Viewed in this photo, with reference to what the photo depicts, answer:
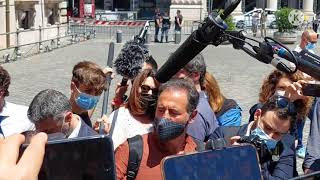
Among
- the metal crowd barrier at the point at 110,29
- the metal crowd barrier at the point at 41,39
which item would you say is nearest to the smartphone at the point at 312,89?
the metal crowd barrier at the point at 41,39

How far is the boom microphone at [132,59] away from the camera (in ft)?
14.2

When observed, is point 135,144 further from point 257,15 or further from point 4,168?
point 257,15

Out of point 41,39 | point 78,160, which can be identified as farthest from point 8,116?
point 41,39

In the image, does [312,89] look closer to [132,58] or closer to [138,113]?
[138,113]

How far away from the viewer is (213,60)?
1948 centimetres

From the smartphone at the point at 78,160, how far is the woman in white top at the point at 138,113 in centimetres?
186

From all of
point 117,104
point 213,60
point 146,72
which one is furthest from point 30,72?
point 146,72

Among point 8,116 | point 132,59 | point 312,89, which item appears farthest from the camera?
point 132,59

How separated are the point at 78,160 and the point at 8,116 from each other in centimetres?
229

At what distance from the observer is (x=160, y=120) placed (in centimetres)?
285

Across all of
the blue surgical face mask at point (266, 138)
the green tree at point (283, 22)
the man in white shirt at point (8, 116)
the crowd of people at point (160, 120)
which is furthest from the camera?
the green tree at point (283, 22)

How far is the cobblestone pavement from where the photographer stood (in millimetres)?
12852

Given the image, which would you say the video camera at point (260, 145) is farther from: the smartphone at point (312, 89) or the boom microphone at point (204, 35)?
the boom microphone at point (204, 35)

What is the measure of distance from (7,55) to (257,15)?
19.1 m
